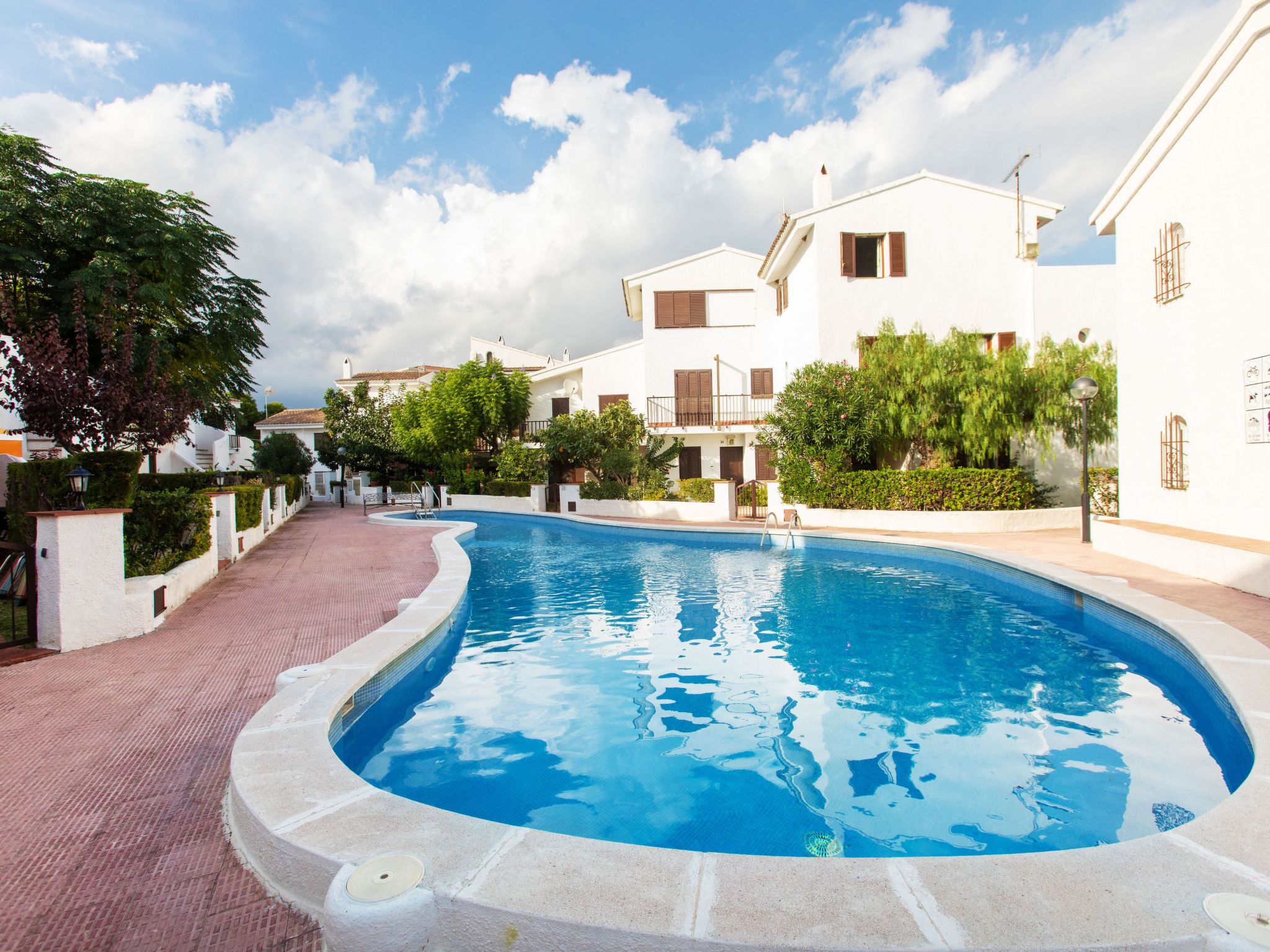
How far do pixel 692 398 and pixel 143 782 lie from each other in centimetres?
2279

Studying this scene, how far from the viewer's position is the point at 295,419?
47.2 meters

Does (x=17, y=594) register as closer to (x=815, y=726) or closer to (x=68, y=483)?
(x=68, y=483)

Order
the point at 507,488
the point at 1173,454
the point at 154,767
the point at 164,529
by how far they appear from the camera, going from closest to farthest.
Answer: the point at 154,767 < the point at 164,529 < the point at 1173,454 < the point at 507,488

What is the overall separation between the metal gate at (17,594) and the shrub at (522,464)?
57.5ft

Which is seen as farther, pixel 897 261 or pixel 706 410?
pixel 706 410

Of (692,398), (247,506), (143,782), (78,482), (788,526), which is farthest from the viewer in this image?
(692,398)

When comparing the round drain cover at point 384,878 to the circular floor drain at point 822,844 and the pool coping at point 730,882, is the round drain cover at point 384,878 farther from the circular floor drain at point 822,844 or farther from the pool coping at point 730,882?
the circular floor drain at point 822,844

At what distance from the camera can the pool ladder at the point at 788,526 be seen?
15.1m

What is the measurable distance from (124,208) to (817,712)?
1748 centimetres

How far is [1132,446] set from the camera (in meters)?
12.2

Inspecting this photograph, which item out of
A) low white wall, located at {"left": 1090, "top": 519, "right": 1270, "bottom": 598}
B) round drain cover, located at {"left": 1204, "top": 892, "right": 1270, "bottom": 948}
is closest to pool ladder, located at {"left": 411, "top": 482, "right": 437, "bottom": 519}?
low white wall, located at {"left": 1090, "top": 519, "right": 1270, "bottom": 598}

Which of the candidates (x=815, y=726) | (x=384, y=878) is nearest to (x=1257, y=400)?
(x=815, y=726)

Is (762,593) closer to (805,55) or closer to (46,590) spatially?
(46,590)

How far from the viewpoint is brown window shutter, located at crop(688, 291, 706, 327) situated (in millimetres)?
25453
